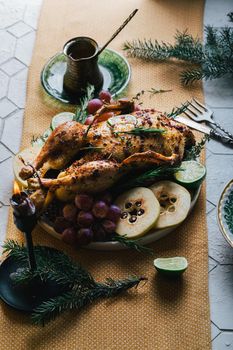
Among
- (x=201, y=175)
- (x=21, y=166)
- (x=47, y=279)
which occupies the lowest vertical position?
(x=47, y=279)

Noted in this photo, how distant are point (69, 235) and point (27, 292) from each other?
0.17 metres

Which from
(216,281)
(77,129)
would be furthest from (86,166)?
(216,281)

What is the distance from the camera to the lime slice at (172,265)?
1.46m

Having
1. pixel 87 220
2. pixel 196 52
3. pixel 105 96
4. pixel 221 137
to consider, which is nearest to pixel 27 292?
pixel 87 220

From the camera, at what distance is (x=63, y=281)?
56.4 inches

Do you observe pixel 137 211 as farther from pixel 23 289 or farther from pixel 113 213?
pixel 23 289

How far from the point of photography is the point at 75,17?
2.26 metres

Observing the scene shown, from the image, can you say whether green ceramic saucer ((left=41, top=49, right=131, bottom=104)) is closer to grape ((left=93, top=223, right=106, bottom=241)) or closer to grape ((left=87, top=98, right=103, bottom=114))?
grape ((left=87, top=98, right=103, bottom=114))

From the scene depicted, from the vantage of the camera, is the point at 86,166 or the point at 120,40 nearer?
the point at 86,166

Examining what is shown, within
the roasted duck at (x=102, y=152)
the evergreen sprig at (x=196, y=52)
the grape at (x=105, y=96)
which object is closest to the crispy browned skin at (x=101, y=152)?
the roasted duck at (x=102, y=152)

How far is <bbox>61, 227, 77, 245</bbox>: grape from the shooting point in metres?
1.49

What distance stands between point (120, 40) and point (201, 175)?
80 cm

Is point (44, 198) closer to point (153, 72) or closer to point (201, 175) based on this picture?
point (201, 175)

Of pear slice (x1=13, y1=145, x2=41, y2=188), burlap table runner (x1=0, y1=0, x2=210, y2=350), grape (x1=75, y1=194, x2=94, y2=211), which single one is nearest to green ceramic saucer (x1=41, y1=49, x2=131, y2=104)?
burlap table runner (x1=0, y1=0, x2=210, y2=350)
